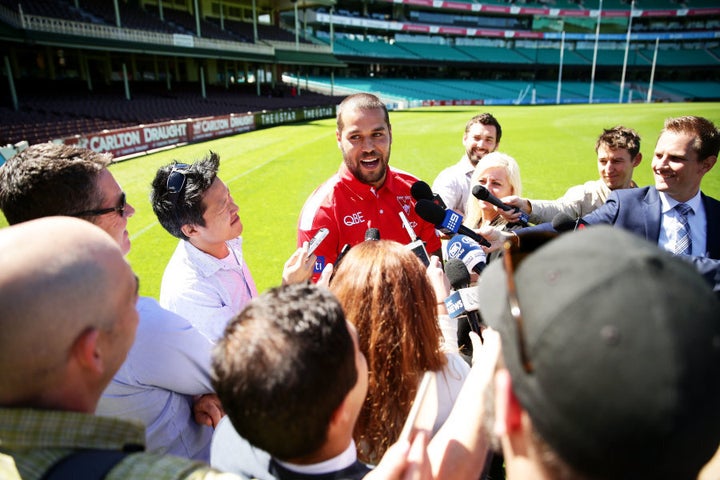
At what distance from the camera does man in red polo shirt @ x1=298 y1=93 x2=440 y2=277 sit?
3.28 meters

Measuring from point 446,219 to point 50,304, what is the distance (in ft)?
6.93

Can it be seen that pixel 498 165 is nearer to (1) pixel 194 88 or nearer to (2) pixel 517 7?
(1) pixel 194 88

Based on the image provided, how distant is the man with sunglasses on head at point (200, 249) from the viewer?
8.41ft

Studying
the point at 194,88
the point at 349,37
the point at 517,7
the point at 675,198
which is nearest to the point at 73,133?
the point at 194,88

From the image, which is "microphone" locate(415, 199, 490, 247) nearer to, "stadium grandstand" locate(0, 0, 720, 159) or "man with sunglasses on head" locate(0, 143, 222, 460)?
"man with sunglasses on head" locate(0, 143, 222, 460)

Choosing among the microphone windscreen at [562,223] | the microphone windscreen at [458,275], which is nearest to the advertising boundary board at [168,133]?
the microphone windscreen at [458,275]

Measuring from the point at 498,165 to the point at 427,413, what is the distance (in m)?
2.87

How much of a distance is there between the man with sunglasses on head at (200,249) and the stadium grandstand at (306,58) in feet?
48.5

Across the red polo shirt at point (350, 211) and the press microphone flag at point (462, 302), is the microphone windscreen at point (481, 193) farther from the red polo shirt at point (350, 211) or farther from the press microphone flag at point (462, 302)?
the red polo shirt at point (350, 211)

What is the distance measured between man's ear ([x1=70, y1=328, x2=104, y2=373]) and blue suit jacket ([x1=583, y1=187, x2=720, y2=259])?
123 inches

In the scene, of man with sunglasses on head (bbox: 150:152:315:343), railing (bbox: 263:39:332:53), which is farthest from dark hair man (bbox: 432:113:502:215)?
railing (bbox: 263:39:332:53)

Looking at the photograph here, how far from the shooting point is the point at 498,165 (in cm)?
386

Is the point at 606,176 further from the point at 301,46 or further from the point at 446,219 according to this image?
the point at 301,46

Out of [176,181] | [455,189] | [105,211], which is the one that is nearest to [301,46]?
[455,189]
